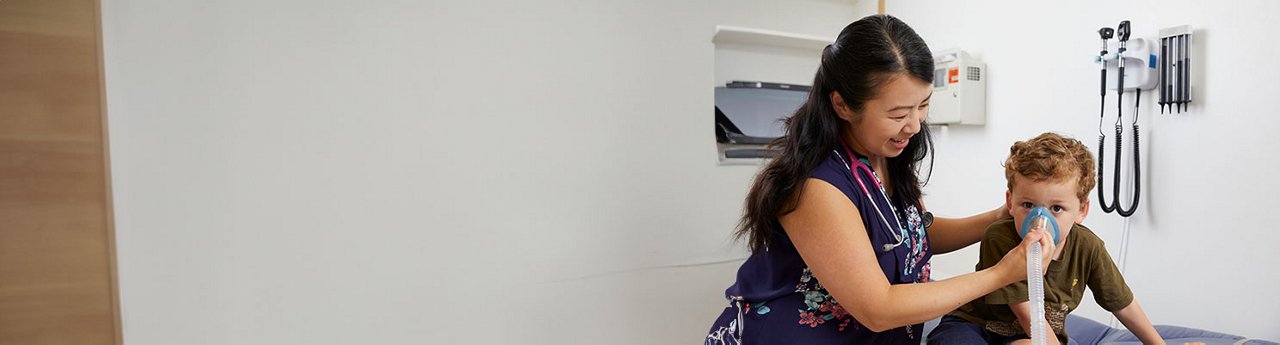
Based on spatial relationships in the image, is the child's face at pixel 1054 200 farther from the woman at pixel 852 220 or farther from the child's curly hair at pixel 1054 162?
the woman at pixel 852 220

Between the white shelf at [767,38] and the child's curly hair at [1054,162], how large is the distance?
1040 millimetres

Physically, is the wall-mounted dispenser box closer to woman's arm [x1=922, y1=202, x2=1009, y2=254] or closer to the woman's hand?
woman's arm [x1=922, y1=202, x2=1009, y2=254]

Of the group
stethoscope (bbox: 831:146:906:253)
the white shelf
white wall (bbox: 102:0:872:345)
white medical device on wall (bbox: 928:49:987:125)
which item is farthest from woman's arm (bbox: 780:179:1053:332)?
white medical device on wall (bbox: 928:49:987:125)

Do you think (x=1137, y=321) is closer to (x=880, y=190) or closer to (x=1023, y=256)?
(x=1023, y=256)

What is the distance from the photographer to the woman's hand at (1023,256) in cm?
110

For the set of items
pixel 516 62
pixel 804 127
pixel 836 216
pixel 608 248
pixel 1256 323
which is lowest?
pixel 1256 323

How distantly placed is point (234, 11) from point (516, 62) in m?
0.66

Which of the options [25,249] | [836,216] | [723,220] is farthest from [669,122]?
[25,249]

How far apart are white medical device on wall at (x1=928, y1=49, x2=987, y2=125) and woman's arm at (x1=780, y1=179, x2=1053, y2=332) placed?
1.33 m

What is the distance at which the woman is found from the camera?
1.13 meters

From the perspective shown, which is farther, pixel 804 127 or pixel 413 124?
pixel 413 124

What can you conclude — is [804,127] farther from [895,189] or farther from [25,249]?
[25,249]

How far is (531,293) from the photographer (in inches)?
74.9

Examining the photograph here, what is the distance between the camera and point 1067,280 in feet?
4.33
